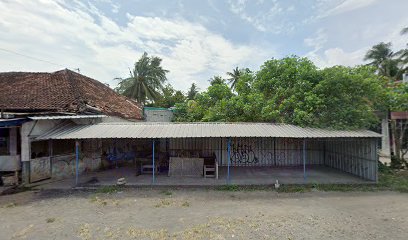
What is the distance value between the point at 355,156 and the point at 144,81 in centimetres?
2375

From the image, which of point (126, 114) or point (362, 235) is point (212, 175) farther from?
point (126, 114)

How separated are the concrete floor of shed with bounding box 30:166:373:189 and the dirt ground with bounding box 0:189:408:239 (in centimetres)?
93

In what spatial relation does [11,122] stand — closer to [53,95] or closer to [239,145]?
[53,95]

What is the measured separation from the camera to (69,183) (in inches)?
378

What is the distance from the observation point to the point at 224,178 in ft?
33.6

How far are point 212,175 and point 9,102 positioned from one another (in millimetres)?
10983

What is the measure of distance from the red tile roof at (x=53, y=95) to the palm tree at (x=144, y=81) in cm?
1110

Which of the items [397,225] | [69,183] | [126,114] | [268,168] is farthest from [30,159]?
[397,225]

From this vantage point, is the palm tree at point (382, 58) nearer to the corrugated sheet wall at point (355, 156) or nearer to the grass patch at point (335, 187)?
the corrugated sheet wall at point (355, 156)

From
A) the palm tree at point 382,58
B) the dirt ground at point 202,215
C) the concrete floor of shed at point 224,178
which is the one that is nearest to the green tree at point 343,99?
the concrete floor of shed at point 224,178

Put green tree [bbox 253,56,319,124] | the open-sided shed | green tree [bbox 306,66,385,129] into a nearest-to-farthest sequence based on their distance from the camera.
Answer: the open-sided shed < green tree [bbox 306,66,385,129] < green tree [bbox 253,56,319,124]

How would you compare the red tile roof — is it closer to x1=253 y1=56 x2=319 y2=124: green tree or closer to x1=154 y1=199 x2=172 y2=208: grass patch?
x1=154 y1=199 x2=172 y2=208: grass patch

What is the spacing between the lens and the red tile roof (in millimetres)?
11180

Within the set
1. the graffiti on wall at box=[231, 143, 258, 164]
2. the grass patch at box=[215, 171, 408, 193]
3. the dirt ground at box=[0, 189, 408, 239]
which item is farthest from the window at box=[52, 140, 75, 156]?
the graffiti on wall at box=[231, 143, 258, 164]
